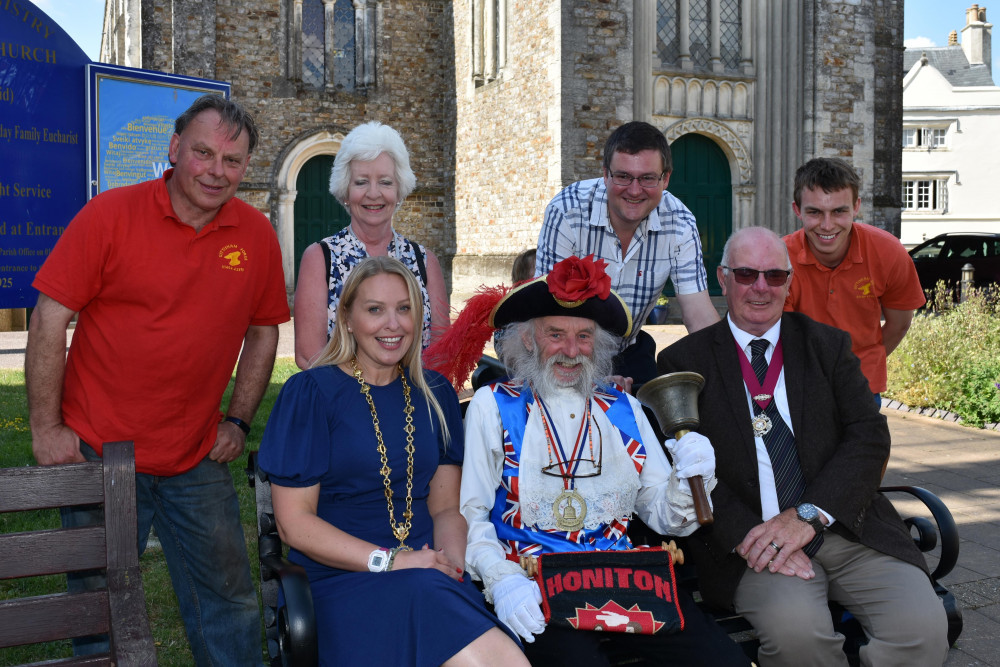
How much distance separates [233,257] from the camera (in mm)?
3197

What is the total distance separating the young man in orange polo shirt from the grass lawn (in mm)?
3321

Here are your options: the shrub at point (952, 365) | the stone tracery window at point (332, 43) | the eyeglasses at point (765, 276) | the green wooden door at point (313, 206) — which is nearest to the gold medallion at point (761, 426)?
the eyeglasses at point (765, 276)

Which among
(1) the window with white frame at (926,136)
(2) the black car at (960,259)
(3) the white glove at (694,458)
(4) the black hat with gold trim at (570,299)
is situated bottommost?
(3) the white glove at (694,458)

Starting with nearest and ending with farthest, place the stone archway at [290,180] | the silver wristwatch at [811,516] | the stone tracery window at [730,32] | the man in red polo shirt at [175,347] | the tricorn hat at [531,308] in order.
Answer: the man in red polo shirt at [175,347], the tricorn hat at [531,308], the silver wristwatch at [811,516], the stone tracery window at [730,32], the stone archway at [290,180]

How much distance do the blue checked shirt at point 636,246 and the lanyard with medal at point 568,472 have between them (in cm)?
107

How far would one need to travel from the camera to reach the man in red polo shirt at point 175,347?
294cm

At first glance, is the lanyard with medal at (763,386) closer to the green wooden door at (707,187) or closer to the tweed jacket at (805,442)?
the tweed jacket at (805,442)

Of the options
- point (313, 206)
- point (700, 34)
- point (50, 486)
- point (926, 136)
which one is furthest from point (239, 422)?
point (926, 136)

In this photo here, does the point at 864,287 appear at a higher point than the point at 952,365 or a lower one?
higher

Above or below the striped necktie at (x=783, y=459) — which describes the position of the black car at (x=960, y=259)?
above

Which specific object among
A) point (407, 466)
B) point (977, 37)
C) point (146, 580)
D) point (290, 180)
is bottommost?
point (146, 580)

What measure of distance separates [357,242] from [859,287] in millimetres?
2470

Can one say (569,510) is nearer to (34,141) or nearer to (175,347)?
(175,347)

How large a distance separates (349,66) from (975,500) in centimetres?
1593
